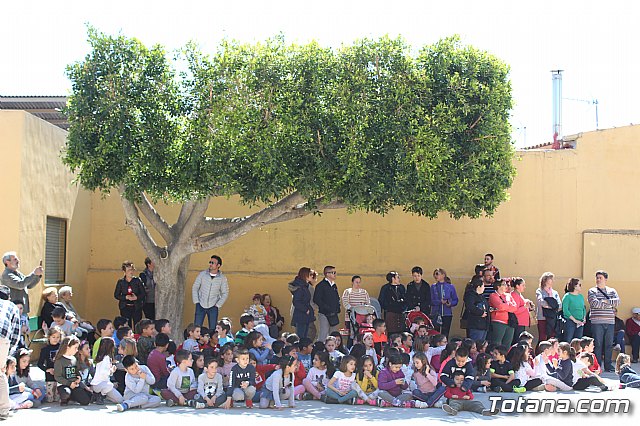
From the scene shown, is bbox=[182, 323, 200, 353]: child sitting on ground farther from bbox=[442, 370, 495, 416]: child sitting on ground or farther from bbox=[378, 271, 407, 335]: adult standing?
bbox=[378, 271, 407, 335]: adult standing

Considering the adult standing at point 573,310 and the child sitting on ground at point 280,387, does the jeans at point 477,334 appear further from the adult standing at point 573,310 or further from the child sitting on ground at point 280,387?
the child sitting on ground at point 280,387

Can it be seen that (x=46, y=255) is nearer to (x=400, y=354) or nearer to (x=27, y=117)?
(x=27, y=117)

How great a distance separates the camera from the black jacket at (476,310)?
1338cm

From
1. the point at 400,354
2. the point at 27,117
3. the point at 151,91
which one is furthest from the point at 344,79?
the point at 27,117

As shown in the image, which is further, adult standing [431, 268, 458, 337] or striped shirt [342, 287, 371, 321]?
adult standing [431, 268, 458, 337]

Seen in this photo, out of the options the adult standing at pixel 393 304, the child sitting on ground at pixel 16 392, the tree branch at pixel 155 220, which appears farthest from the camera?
the adult standing at pixel 393 304

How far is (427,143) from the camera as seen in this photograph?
39.1ft

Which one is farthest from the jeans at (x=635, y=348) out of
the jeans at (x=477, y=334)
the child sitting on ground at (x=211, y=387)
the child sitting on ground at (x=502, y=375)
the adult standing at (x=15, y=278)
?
the adult standing at (x=15, y=278)

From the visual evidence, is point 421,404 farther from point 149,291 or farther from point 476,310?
point 149,291

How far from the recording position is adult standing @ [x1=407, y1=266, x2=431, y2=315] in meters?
14.4

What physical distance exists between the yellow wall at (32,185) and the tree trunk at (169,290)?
200 centimetres

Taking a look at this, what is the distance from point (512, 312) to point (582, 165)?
409 centimetres

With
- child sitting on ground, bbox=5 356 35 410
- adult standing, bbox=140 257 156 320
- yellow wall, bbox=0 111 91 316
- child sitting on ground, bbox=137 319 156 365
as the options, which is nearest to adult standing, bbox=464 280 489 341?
child sitting on ground, bbox=137 319 156 365

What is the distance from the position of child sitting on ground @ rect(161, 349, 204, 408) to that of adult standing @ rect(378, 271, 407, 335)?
4.90 m
